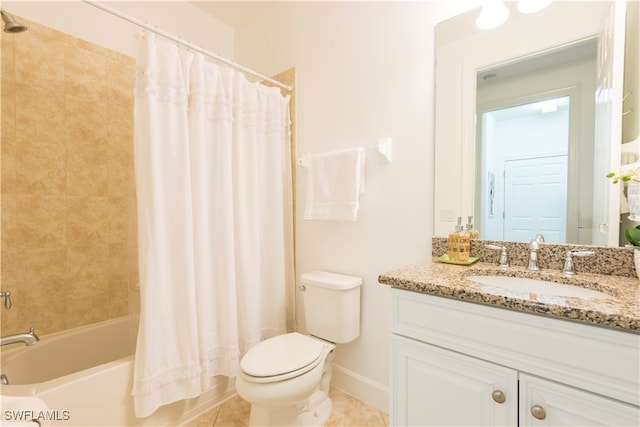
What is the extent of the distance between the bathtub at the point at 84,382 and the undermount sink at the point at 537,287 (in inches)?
56.0

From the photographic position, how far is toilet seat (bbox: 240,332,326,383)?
1220 millimetres

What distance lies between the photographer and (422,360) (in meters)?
0.92

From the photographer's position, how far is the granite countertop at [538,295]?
0.64 metres

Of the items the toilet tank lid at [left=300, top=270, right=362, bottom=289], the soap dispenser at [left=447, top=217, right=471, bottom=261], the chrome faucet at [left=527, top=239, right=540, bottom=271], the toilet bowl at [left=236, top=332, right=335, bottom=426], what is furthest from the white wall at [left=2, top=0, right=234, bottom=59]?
the chrome faucet at [left=527, top=239, right=540, bottom=271]

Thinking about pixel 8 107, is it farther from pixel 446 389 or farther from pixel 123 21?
pixel 446 389

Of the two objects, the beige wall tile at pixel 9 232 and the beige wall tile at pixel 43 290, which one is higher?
the beige wall tile at pixel 9 232

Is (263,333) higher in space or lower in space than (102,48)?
lower

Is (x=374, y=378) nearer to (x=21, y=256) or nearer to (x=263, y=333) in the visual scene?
(x=263, y=333)

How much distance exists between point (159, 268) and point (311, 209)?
2.86 feet

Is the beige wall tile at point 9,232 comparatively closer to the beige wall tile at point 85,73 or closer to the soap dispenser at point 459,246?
the beige wall tile at point 85,73

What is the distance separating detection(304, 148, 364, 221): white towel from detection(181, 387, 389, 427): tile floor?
3.50 feet

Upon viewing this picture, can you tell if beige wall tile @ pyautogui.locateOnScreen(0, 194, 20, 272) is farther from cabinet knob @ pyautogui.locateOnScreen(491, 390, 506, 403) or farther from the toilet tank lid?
cabinet knob @ pyautogui.locateOnScreen(491, 390, 506, 403)

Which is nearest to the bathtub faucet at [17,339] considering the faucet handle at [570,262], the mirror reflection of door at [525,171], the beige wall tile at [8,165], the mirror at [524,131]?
the beige wall tile at [8,165]

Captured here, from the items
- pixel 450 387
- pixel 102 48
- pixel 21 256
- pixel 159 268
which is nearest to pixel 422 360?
pixel 450 387
